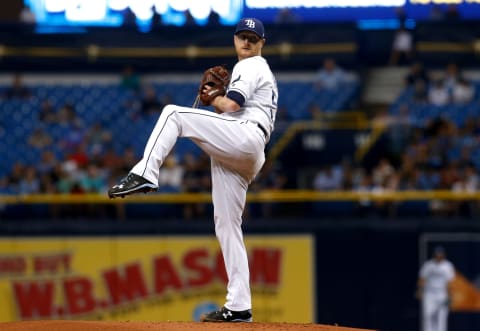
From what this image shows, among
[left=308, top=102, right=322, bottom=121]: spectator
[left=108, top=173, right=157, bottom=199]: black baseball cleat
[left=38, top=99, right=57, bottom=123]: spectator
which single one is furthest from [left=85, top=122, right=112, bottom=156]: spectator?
[left=108, top=173, right=157, bottom=199]: black baseball cleat

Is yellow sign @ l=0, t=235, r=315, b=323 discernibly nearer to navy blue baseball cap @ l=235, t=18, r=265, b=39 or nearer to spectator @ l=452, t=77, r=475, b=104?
spectator @ l=452, t=77, r=475, b=104

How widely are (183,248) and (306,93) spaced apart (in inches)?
214

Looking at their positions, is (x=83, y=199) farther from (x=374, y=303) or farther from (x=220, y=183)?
(x=220, y=183)

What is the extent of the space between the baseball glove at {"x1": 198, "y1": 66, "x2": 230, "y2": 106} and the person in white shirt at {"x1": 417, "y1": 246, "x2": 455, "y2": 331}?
7.66m

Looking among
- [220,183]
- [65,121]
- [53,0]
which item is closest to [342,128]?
[65,121]

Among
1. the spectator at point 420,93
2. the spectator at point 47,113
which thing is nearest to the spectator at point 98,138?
the spectator at point 47,113

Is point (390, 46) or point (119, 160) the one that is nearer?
point (119, 160)

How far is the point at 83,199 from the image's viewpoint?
518 inches

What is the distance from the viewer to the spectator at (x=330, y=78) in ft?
58.8

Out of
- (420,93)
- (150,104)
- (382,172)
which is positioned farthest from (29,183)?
(420,93)

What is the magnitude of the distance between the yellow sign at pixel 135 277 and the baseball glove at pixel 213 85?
719 cm

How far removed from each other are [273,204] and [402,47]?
5.99 metres

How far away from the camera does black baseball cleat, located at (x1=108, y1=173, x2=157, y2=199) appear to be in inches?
226

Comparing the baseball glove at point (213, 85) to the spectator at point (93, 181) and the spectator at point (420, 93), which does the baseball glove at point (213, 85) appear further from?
the spectator at point (420, 93)
